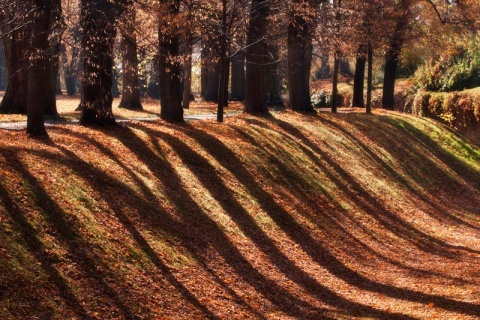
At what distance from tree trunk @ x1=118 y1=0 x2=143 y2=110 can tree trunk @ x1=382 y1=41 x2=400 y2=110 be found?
12188 mm

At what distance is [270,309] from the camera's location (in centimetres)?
1047

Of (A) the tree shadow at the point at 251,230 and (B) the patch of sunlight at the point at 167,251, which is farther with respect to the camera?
(A) the tree shadow at the point at 251,230

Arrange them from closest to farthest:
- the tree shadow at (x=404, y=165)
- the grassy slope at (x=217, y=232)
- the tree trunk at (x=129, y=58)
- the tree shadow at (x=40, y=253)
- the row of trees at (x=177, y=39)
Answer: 1. the tree shadow at (x=40, y=253)
2. the grassy slope at (x=217, y=232)
3. the row of trees at (x=177, y=39)
4. the tree trunk at (x=129, y=58)
5. the tree shadow at (x=404, y=165)

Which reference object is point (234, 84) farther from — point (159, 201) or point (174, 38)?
point (159, 201)

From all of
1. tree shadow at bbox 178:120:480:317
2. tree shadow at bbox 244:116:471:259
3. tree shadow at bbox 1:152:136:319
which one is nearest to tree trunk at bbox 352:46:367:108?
tree shadow at bbox 244:116:471:259

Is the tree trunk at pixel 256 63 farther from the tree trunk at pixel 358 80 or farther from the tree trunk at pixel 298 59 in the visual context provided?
the tree trunk at pixel 358 80

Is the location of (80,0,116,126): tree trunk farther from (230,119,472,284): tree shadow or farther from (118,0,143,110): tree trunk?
(230,119,472,284): tree shadow

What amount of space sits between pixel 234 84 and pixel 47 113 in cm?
1769

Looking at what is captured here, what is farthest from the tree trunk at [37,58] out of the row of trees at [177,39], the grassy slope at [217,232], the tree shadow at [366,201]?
the tree shadow at [366,201]

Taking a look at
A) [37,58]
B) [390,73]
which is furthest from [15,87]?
[390,73]

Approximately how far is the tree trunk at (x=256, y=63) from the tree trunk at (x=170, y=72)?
3.41 meters

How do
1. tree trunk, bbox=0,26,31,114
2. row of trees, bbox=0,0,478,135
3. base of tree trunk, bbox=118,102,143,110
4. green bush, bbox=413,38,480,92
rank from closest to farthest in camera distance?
row of trees, bbox=0,0,478,135, tree trunk, bbox=0,26,31,114, base of tree trunk, bbox=118,102,143,110, green bush, bbox=413,38,480,92

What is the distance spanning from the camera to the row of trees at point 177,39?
14.1 metres

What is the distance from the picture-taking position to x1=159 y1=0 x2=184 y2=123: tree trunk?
16703 millimetres
